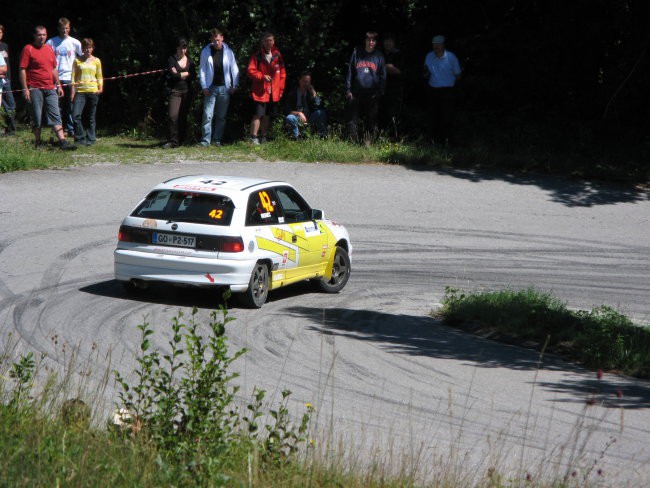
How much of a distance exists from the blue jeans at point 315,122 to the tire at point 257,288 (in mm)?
10856

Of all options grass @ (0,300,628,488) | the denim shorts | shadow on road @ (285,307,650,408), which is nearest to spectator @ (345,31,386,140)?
the denim shorts

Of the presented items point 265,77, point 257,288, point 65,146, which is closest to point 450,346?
point 257,288

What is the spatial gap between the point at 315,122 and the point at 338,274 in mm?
9576

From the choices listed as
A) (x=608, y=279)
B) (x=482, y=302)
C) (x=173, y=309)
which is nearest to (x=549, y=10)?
(x=608, y=279)

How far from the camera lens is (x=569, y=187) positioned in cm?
2267

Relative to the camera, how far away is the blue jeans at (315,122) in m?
24.4

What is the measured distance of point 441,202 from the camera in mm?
21312

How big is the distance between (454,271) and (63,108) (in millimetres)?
12709

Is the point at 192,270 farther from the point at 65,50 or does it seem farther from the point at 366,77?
the point at 65,50

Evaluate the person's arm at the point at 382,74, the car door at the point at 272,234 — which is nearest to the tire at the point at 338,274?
the car door at the point at 272,234

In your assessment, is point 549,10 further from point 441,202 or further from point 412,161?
point 441,202

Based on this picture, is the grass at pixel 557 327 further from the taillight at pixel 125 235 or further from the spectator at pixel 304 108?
the spectator at pixel 304 108

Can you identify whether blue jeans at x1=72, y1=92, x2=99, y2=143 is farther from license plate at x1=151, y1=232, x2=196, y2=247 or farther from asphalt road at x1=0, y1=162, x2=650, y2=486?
license plate at x1=151, y1=232, x2=196, y2=247

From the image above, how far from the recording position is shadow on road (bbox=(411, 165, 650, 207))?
71.9 feet
